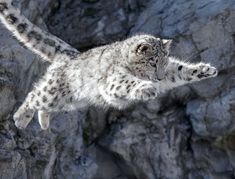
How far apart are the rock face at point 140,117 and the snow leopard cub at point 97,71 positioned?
2536mm

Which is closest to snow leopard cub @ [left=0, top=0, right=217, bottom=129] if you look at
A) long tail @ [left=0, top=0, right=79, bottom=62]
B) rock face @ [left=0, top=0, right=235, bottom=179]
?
long tail @ [left=0, top=0, right=79, bottom=62]

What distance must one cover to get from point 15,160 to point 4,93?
3.86 ft

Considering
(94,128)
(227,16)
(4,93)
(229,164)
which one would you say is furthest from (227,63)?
(4,93)

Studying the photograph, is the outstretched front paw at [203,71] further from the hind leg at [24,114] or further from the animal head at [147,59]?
the hind leg at [24,114]

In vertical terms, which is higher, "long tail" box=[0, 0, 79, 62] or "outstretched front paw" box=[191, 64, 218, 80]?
"long tail" box=[0, 0, 79, 62]

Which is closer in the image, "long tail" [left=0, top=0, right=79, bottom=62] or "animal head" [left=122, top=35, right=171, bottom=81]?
"animal head" [left=122, top=35, right=171, bottom=81]

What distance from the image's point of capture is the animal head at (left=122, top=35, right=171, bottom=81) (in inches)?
296

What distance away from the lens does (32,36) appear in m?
8.38

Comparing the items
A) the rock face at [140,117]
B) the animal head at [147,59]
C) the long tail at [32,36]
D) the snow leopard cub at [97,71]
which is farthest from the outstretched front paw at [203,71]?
the rock face at [140,117]

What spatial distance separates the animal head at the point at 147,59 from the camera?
24.7 feet

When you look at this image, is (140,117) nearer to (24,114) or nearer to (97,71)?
(24,114)

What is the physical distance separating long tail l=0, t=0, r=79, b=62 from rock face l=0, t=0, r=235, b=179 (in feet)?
8.07

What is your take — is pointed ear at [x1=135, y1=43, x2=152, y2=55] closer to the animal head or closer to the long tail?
the animal head

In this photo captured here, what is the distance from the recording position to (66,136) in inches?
475
